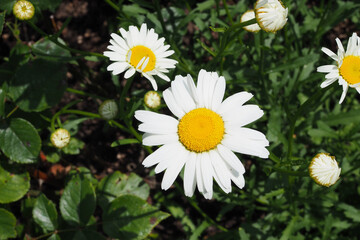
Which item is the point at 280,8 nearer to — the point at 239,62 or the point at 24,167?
the point at 239,62

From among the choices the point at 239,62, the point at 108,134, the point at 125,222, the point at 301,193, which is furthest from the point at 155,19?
the point at 301,193

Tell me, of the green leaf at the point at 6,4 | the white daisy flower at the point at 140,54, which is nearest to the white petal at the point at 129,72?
the white daisy flower at the point at 140,54

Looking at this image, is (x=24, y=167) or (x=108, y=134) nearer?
(x=24, y=167)

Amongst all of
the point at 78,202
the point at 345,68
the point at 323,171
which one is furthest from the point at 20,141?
the point at 345,68

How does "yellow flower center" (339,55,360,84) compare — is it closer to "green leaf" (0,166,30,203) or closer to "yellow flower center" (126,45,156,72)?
"yellow flower center" (126,45,156,72)

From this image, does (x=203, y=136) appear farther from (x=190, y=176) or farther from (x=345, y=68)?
(x=345, y=68)

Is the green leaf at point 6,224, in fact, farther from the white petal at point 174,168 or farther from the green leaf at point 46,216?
the white petal at point 174,168

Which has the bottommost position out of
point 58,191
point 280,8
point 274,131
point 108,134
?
point 58,191
